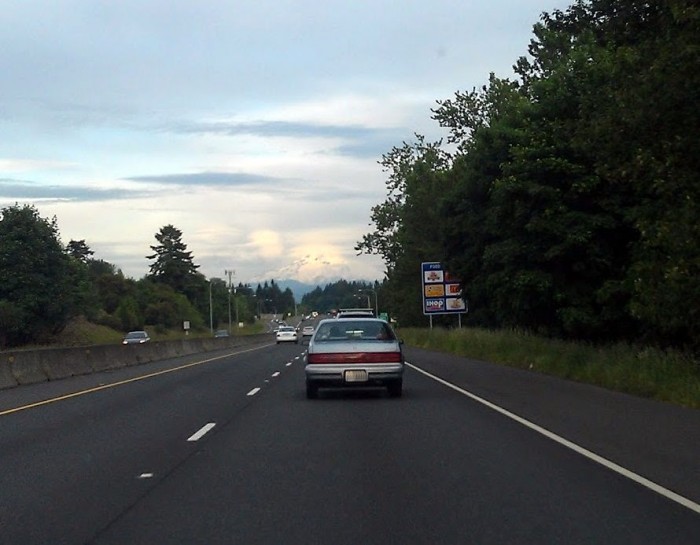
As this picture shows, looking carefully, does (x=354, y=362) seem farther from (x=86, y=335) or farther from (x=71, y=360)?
(x=86, y=335)

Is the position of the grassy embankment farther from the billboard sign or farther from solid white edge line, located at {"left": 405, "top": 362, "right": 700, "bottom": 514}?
solid white edge line, located at {"left": 405, "top": 362, "right": 700, "bottom": 514}

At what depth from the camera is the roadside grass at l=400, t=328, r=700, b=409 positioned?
2122 centimetres

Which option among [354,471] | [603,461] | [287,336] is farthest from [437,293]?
[354,471]

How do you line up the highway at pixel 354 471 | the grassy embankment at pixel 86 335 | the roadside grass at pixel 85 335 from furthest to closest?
1. the grassy embankment at pixel 86 335
2. the roadside grass at pixel 85 335
3. the highway at pixel 354 471

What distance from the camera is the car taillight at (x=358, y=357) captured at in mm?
21516

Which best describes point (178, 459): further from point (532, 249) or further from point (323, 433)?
point (532, 249)

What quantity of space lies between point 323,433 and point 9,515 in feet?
21.7

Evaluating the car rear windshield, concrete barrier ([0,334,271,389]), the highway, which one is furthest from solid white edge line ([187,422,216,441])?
concrete barrier ([0,334,271,389])

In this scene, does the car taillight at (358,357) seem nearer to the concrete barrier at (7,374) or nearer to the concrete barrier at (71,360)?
the concrete barrier at (7,374)

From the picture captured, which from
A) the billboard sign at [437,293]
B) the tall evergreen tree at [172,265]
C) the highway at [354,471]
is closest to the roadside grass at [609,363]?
the highway at [354,471]

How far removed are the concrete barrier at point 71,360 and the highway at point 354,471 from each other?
26.4 feet

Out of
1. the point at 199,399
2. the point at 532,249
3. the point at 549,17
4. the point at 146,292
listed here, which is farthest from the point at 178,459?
the point at 146,292

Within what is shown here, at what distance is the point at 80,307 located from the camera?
297 ft

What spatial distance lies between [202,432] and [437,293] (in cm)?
4687
